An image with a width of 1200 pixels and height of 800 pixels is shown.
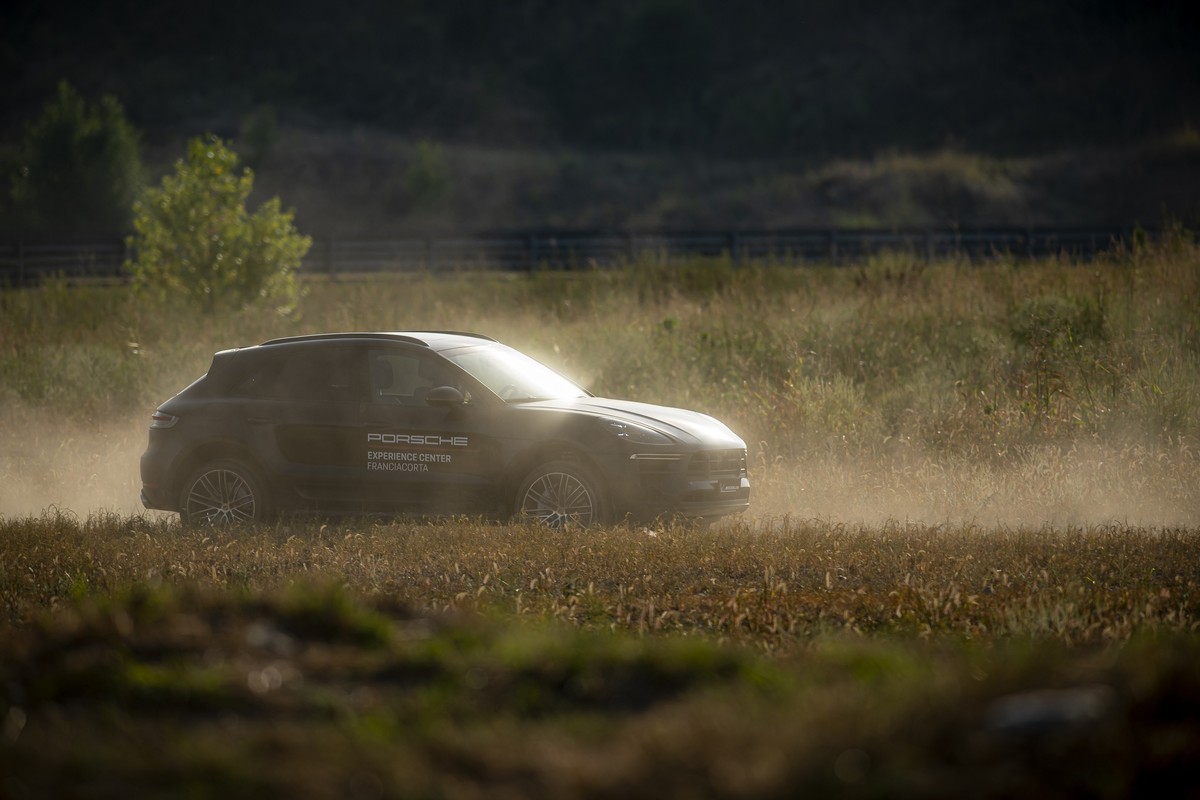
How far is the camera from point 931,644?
643 centimetres

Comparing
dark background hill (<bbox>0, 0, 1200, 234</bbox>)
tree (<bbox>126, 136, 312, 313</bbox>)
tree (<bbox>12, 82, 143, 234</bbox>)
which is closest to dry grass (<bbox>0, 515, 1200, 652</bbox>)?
tree (<bbox>126, 136, 312, 313</bbox>)

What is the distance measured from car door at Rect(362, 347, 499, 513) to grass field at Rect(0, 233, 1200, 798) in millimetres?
344

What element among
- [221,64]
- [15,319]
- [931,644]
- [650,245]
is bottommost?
[931,644]

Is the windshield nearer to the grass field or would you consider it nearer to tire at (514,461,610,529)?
tire at (514,461,610,529)

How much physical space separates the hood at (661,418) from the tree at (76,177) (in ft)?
176

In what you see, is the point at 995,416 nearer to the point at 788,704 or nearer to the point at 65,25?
the point at 788,704

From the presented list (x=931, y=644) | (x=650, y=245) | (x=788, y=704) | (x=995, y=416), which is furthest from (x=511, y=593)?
(x=650, y=245)

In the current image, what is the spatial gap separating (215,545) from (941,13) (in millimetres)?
106184

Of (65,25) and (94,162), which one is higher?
(65,25)

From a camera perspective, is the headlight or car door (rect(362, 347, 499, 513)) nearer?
the headlight

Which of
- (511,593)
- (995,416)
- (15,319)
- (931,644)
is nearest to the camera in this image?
(931,644)

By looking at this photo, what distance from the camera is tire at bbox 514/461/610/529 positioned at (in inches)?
414

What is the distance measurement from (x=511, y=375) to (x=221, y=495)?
2.61 metres

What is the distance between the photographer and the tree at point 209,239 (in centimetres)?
2270
